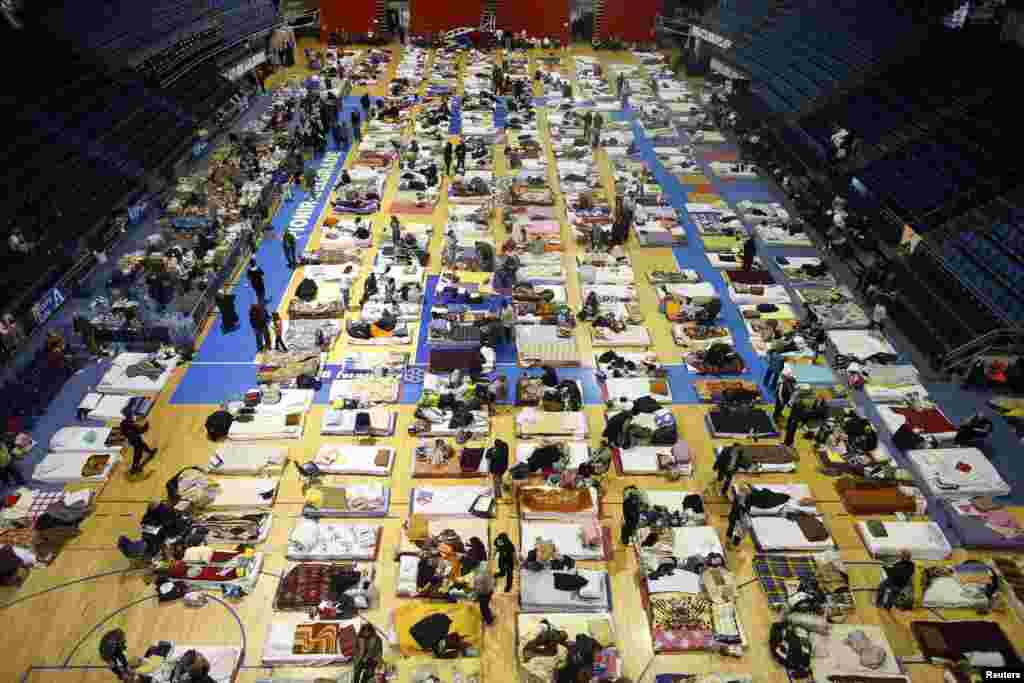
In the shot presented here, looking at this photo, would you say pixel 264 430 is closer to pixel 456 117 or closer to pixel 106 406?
pixel 106 406

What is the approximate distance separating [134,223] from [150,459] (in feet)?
43.8

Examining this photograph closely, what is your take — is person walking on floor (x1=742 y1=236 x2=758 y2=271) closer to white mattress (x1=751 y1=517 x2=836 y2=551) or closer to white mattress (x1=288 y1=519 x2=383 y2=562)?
white mattress (x1=751 y1=517 x2=836 y2=551)

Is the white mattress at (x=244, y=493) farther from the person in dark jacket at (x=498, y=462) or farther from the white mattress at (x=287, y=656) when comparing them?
the person in dark jacket at (x=498, y=462)

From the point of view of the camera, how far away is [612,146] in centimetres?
3556

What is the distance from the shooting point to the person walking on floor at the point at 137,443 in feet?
53.8

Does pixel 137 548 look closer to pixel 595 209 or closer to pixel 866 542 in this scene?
pixel 866 542

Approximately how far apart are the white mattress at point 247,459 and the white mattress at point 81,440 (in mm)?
2697

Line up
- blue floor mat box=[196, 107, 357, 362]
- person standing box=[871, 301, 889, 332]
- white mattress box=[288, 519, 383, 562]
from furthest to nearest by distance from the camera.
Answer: person standing box=[871, 301, 889, 332] < blue floor mat box=[196, 107, 357, 362] < white mattress box=[288, 519, 383, 562]

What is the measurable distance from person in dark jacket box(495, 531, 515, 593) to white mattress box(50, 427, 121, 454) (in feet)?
33.5

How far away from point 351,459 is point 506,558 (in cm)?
518

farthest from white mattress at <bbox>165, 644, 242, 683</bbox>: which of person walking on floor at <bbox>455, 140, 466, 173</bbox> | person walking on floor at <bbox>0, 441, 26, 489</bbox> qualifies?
person walking on floor at <bbox>455, 140, 466, 173</bbox>

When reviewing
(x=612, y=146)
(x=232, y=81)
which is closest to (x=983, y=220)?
(x=612, y=146)

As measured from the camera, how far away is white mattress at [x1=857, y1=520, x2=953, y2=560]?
15172mm

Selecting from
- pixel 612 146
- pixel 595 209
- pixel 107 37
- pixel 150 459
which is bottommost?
pixel 150 459
